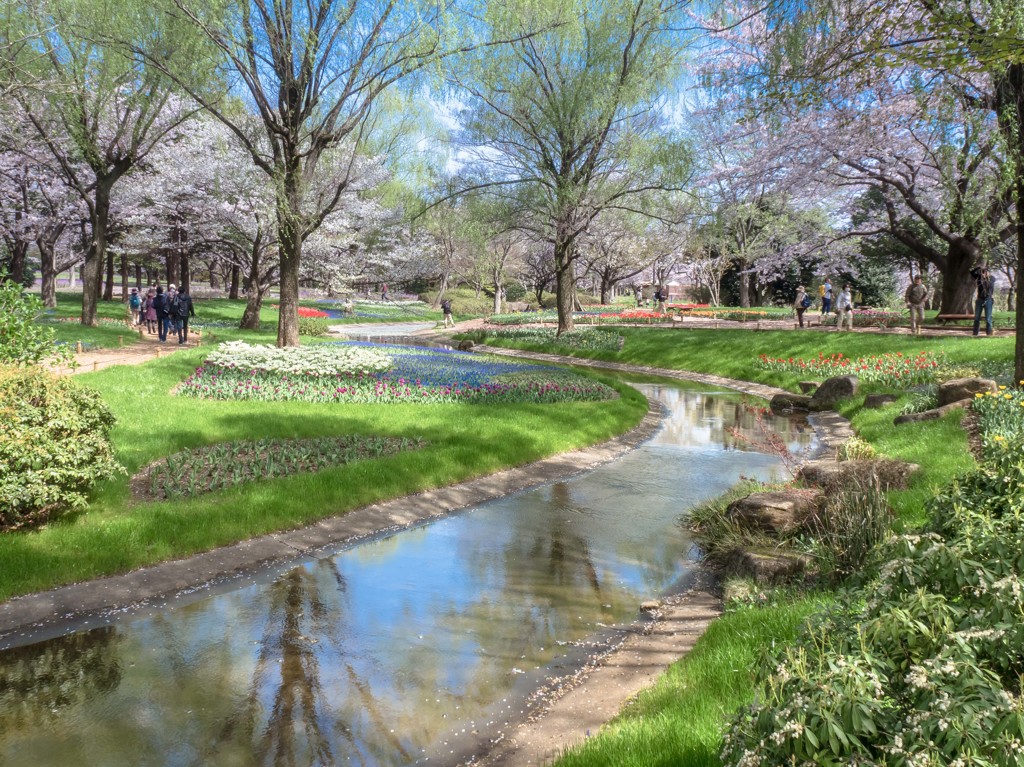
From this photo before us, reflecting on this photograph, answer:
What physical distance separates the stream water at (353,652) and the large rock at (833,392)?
9.11 m

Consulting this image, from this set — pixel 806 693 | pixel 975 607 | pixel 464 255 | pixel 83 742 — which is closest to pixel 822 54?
pixel 975 607

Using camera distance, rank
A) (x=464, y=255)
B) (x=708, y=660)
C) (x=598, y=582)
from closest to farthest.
Answer: (x=708, y=660), (x=598, y=582), (x=464, y=255)

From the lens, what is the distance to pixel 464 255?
57656 mm

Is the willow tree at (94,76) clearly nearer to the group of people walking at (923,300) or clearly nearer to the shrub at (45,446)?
the shrub at (45,446)

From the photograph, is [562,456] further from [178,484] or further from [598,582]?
[178,484]

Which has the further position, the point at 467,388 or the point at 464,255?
the point at 464,255

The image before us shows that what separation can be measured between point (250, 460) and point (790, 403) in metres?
11.9

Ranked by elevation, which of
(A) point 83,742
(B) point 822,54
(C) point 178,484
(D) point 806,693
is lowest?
(A) point 83,742

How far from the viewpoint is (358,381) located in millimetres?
14703

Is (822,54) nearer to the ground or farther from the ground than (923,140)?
nearer to the ground

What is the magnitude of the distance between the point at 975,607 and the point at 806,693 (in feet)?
2.87

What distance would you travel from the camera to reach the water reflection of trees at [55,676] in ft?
13.6

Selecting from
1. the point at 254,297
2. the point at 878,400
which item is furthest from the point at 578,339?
the point at 254,297

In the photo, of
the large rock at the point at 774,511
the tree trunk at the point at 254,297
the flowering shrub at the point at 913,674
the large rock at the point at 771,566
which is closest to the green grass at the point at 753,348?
the large rock at the point at 774,511
